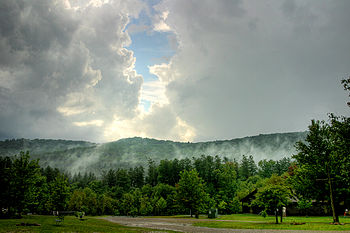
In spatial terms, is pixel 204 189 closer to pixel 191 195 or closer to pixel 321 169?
pixel 191 195

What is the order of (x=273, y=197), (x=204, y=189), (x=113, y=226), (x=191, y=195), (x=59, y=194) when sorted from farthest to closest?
(x=204, y=189)
(x=191, y=195)
(x=59, y=194)
(x=273, y=197)
(x=113, y=226)

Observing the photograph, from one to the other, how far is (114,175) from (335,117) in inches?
5520

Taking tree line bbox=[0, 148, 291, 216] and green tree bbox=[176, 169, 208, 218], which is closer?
tree line bbox=[0, 148, 291, 216]

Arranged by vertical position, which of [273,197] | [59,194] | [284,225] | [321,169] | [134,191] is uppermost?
[321,169]

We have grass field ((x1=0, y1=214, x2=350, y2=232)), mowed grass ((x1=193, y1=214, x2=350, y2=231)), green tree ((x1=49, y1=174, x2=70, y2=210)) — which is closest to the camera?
grass field ((x1=0, y1=214, x2=350, y2=232))

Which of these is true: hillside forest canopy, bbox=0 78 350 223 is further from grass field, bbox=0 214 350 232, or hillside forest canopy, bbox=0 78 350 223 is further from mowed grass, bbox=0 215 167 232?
mowed grass, bbox=0 215 167 232

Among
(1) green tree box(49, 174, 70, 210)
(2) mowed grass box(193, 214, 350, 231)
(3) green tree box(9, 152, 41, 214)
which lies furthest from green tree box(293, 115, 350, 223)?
(1) green tree box(49, 174, 70, 210)

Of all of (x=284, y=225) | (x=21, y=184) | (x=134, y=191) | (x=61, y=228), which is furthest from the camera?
(x=134, y=191)

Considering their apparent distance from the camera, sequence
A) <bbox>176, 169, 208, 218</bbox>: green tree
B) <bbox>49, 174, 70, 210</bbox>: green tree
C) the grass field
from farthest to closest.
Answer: <bbox>176, 169, 208, 218</bbox>: green tree
<bbox>49, 174, 70, 210</bbox>: green tree
the grass field

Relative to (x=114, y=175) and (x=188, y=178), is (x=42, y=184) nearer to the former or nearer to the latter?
(x=188, y=178)

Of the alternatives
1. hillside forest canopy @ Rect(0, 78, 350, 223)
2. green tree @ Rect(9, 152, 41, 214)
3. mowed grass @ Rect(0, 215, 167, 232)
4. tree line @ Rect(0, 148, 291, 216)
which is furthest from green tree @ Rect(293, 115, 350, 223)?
green tree @ Rect(9, 152, 41, 214)

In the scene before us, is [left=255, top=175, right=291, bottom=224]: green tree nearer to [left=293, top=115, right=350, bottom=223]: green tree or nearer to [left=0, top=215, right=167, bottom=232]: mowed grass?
[left=293, top=115, right=350, bottom=223]: green tree

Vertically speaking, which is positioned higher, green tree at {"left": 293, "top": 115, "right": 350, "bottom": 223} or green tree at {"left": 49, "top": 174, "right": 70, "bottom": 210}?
green tree at {"left": 293, "top": 115, "right": 350, "bottom": 223}

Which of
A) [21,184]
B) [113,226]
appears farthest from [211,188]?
[21,184]
